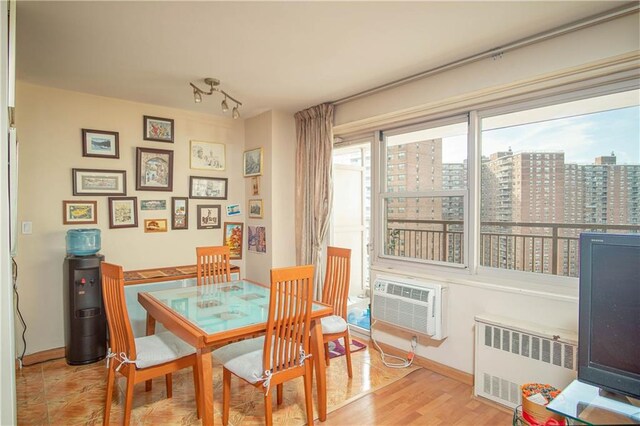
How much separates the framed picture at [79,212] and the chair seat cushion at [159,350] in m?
1.67

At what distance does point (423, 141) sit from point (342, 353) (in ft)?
6.89

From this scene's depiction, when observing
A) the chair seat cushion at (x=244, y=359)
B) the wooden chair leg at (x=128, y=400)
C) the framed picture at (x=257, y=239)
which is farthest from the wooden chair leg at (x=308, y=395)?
the framed picture at (x=257, y=239)

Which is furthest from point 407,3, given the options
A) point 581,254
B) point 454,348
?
point 454,348

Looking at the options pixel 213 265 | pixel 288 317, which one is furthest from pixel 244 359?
pixel 213 265

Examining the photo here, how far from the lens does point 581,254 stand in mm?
1612

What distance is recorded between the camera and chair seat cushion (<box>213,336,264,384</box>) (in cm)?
203

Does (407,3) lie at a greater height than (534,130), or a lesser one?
greater

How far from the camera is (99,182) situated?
352cm


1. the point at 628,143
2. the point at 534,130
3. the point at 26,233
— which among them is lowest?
the point at 26,233

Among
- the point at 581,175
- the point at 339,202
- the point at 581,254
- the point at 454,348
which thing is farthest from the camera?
the point at 339,202

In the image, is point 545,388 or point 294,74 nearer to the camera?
point 545,388

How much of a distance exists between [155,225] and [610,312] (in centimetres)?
382

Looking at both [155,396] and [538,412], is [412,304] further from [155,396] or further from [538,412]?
[155,396]

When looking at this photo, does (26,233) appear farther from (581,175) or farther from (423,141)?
(581,175)
